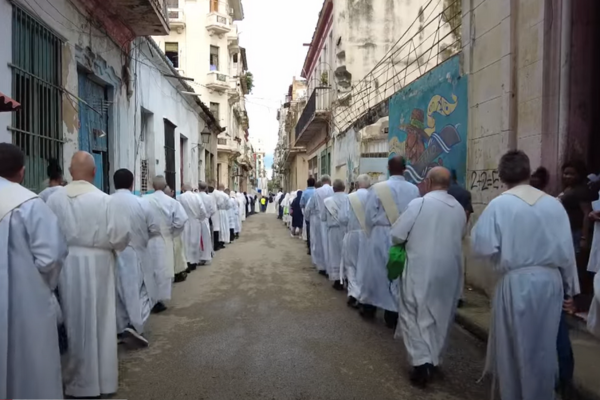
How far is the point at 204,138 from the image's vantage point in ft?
71.1

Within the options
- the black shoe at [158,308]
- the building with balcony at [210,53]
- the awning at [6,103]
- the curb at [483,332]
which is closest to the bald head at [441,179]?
the curb at [483,332]

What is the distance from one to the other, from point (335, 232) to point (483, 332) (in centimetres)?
411

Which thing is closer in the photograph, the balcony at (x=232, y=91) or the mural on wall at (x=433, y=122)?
the mural on wall at (x=433, y=122)

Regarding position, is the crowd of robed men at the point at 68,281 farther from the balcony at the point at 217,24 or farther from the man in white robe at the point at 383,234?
the balcony at the point at 217,24

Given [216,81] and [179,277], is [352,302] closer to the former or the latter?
[179,277]

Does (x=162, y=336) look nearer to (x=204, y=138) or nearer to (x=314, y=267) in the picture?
(x=314, y=267)

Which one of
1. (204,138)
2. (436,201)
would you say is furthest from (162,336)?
(204,138)

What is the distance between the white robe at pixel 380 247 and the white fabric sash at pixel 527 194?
7.76 ft

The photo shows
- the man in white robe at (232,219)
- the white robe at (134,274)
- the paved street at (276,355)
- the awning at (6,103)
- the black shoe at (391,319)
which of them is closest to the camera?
the awning at (6,103)

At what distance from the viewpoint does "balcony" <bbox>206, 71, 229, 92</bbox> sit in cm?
3544

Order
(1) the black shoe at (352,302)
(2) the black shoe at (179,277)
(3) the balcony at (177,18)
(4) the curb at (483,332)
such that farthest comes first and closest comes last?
(3) the balcony at (177,18), (2) the black shoe at (179,277), (1) the black shoe at (352,302), (4) the curb at (483,332)

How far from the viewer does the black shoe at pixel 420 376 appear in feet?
15.2

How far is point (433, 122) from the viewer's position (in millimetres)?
→ 9961

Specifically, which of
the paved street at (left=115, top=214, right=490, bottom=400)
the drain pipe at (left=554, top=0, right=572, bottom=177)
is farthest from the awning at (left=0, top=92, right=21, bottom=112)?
the drain pipe at (left=554, top=0, right=572, bottom=177)
